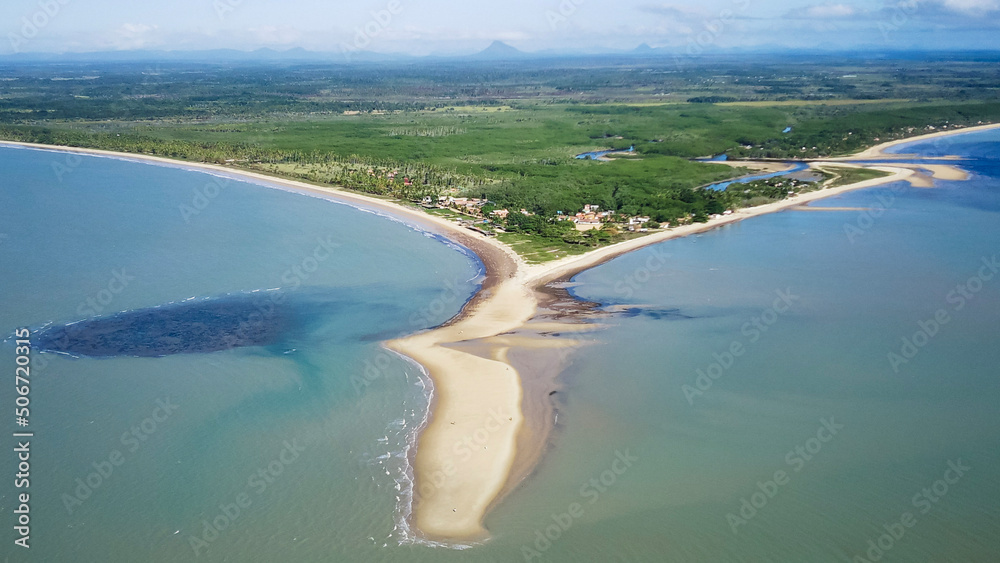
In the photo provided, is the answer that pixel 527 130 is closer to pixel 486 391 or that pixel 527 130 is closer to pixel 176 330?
pixel 176 330

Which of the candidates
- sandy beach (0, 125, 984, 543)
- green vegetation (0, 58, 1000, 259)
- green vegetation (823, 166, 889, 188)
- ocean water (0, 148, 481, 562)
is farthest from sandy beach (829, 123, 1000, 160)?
ocean water (0, 148, 481, 562)

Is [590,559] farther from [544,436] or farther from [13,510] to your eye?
[13,510]

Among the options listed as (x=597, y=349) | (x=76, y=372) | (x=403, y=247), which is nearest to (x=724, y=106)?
(x=403, y=247)

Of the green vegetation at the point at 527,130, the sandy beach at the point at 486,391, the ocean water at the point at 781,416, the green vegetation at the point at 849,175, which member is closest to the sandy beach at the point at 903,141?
the green vegetation at the point at 527,130

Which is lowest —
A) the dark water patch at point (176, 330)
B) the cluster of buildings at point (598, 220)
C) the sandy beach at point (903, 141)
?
the dark water patch at point (176, 330)

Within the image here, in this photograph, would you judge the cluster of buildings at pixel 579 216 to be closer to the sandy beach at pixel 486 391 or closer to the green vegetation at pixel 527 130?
the green vegetation at pixel 527 130

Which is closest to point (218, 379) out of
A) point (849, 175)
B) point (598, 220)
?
point (598, 220)

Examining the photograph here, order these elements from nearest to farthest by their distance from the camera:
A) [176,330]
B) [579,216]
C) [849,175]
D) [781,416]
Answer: [781,416] → [176,330] → [579,216] → [849,175]
